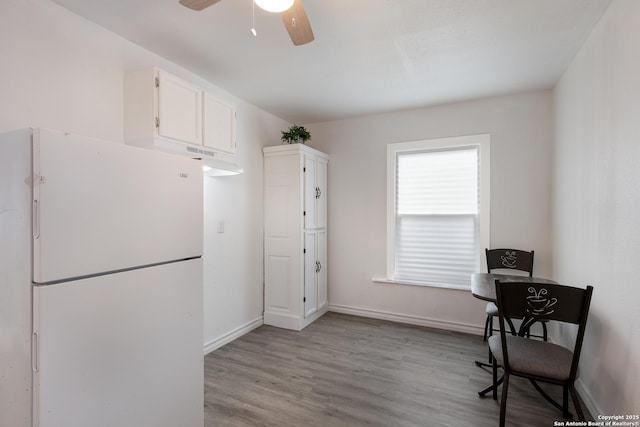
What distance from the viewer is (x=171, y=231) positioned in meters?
1.67

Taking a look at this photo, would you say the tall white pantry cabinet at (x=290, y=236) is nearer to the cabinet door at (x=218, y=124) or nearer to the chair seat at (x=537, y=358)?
the cabinet door at (x=218, y=124)

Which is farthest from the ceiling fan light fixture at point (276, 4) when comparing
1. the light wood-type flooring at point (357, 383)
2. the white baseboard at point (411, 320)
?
the white baseboard at point (411, 320)

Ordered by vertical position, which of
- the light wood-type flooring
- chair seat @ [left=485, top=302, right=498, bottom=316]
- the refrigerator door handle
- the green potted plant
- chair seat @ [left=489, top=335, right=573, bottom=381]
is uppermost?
the green potted plant

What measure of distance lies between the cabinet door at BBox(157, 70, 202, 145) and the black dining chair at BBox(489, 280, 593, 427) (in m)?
2.39

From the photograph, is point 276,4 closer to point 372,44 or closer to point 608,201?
point 372,44

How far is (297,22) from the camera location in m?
1.57

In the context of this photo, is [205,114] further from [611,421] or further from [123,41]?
[611,421]

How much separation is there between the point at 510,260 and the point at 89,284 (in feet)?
11.5

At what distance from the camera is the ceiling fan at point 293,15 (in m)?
1.43

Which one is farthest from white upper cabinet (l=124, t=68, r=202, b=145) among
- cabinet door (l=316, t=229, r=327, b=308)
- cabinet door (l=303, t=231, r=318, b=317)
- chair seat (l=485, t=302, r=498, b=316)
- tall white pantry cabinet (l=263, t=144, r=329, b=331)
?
chair seat (l=485, t=302, r=498, b=316)

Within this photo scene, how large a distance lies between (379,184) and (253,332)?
2.36 metres

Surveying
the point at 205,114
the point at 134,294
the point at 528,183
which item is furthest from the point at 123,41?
the point at 528,183

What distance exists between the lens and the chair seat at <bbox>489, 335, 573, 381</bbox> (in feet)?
5.69

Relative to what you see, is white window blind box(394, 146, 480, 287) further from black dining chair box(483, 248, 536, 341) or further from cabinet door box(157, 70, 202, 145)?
cabinet door box(157, 70, 202, 145)
